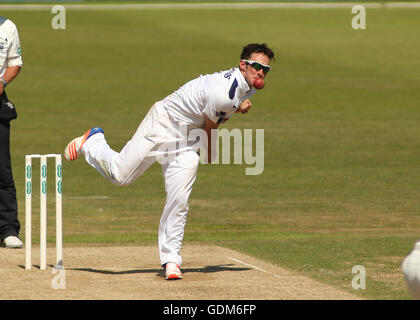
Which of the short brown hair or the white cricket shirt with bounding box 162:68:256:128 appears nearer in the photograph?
the white cricket shirt with bounding box 162:68:256:128

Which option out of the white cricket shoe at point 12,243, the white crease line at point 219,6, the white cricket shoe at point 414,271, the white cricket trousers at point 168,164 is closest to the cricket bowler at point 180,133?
the white cricket trousers at point 168,164

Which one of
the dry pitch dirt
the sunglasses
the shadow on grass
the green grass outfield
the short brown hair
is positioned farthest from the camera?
the green grass outfield

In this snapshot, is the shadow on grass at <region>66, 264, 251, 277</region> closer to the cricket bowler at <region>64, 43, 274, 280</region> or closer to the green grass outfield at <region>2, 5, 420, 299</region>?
the cricket bowler at <region>64, 43, 274, 280</region>

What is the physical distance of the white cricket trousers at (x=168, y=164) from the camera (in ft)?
28.0

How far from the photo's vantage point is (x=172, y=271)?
8.38 m

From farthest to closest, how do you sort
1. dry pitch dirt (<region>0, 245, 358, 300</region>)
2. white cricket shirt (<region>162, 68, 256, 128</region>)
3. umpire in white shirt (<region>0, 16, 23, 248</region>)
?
umpire in white shirt (<region>0, 16, 23, 248</region>)
white cricket shirt (<region>162, 68, 256, 128</region>)
dry pitch dirt (<region>0, 245, 358, 300</region>)

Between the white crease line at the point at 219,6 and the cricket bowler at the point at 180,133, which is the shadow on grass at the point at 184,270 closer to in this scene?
the cricket bowler at the point at 180,133

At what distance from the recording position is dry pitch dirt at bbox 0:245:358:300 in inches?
304

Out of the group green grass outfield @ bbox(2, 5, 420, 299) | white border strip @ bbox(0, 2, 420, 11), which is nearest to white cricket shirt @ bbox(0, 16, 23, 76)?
green grass outfield @ bbox(2, 5, 420, 299)

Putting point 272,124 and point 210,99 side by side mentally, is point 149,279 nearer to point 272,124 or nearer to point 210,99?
point 210,99

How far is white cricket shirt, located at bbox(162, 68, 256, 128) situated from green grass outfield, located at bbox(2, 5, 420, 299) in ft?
5.24

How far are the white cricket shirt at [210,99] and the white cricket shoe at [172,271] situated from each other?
3.71ft
